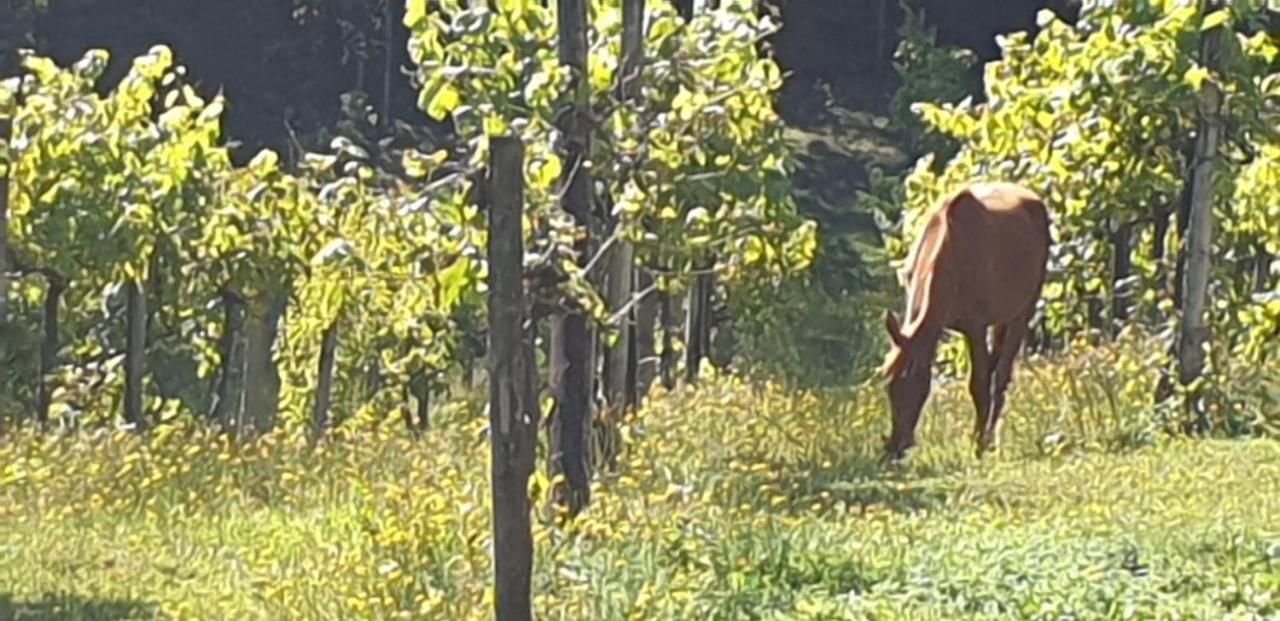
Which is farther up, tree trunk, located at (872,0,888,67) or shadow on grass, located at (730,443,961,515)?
tree trunk, located at (872,0,888,67)

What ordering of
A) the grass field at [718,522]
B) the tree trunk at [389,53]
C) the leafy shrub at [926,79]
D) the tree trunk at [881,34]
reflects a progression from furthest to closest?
the tree trunk at [881,34] < the tree trunk at [389,53] < the leafy shrub at [926,79] < the grass field at [718,522]

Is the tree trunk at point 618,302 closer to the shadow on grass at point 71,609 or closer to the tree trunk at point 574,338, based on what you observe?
the tree trunk at point 574,338

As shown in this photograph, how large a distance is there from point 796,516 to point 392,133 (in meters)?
49.6

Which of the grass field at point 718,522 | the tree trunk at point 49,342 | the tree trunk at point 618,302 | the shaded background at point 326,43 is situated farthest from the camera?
the shaded background at point 326,43

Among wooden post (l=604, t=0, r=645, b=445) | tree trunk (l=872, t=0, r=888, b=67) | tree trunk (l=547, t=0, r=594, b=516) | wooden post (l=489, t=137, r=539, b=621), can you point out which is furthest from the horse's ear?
tree trunk (l=872, t=0, r=888, b=67)

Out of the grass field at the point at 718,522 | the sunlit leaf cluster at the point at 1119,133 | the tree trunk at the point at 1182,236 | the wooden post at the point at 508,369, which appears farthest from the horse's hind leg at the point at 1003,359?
the wooden post at the point at 508,369

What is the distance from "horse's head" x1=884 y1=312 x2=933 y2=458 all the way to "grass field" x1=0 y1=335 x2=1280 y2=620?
6.9 inches

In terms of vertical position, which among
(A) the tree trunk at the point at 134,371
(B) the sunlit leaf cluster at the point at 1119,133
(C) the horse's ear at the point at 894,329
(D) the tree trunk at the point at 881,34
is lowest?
(A) the tree trunk at the point at 134,371

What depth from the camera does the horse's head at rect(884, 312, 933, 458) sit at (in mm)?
12133

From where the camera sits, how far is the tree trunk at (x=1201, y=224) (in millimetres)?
13648

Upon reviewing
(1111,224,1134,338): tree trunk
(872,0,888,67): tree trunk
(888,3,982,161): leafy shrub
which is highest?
(872,0,888,67): tree trunk

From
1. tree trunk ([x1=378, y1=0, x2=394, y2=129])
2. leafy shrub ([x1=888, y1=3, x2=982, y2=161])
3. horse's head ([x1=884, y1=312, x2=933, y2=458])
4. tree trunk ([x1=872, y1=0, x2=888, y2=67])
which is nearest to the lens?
horse's head ([x1=884, y1=312, x2=933, y2=458])

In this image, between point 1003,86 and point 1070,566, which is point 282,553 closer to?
point 1070,566

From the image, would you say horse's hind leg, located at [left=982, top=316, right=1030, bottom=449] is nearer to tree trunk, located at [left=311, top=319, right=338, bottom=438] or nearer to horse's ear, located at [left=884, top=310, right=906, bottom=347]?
horse's ear, located at [left=884, top=310, right=906, bottom=347]
